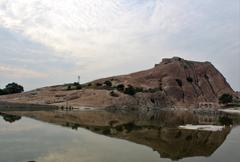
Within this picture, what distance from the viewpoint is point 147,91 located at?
167000 millimetres

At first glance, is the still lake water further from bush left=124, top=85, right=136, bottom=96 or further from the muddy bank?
bush left=124, top=85, right=136, bottom=96

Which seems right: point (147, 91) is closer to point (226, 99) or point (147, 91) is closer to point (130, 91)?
point (130, 91)

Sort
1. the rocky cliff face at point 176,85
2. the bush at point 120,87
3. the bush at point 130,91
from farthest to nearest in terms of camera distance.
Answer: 1. the rocky cliff face at point 176,85
2. the bush at point 120,87
3. the bush at point 130,91

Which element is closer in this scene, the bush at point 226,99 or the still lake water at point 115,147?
the still lake water at point 115,147

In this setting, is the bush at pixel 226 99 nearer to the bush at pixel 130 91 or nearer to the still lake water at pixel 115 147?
the bush at pixel 130 91

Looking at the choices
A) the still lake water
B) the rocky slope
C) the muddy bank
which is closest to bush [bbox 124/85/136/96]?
the rocky slope

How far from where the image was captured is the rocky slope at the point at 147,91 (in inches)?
5576

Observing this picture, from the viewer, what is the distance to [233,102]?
580 ft

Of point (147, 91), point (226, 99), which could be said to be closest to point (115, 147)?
point (147, 91)

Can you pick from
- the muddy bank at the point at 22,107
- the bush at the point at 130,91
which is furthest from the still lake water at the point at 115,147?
the bush at the point at 130,91

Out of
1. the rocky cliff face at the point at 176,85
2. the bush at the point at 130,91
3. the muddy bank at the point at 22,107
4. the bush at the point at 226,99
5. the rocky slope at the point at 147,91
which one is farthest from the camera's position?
the bush at the point at 226,99

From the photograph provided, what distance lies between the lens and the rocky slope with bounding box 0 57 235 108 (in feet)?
465

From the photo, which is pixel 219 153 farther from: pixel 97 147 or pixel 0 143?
pixel 0 143

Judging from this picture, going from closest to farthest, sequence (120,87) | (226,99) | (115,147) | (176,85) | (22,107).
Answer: (115,147)
(22,107)
(120,87)
(226,99)
(176,85)
